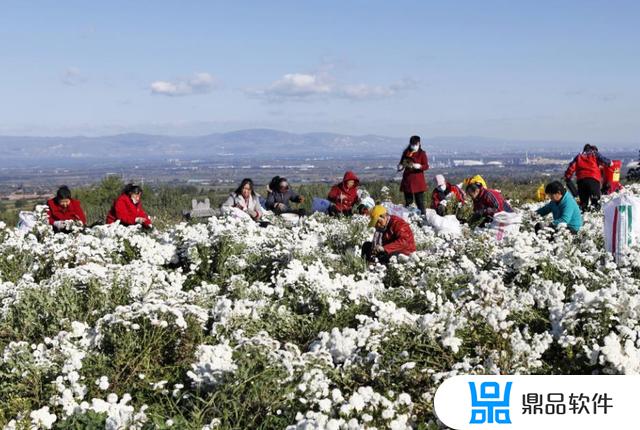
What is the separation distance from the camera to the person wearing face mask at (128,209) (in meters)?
11.5

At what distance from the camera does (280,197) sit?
14.2 metres

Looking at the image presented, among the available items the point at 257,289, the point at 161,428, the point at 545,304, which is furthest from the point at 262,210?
the point at 161,428

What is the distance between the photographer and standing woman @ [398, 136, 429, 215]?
1310cm

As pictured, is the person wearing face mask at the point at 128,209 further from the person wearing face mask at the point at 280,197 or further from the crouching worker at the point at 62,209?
the person wearing face mask at the point at 280,197

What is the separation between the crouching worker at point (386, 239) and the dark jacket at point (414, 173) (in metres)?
4.64

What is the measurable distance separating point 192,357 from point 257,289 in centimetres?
141

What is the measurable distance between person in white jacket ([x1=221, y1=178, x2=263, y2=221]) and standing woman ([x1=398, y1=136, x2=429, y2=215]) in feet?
9.78

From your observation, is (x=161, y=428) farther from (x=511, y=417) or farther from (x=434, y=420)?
(x=511, y=417)

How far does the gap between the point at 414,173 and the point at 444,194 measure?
1.05 m

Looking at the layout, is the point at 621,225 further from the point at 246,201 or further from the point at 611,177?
the point at 611,177

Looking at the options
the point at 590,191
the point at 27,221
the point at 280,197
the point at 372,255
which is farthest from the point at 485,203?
the point at 27,221

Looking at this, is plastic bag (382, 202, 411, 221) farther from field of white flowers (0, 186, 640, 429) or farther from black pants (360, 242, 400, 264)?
field of white flowers (0, 186, 640, 429)

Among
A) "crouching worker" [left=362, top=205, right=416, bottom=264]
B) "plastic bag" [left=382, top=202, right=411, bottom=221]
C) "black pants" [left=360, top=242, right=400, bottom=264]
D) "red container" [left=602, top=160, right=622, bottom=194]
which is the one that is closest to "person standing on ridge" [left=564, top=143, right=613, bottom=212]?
"red container" [left=602, top=160, right=622, bottom=194]

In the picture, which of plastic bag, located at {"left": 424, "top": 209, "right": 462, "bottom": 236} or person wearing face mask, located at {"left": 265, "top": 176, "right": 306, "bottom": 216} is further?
person wearing face mask, located at {"left": 265, "top": 176, "right": 306, "bottom": 216}
